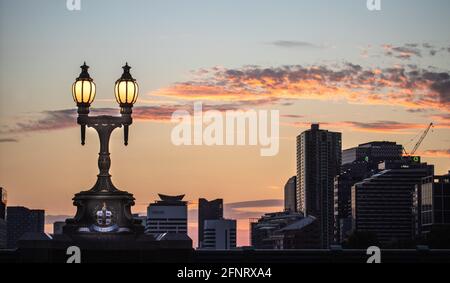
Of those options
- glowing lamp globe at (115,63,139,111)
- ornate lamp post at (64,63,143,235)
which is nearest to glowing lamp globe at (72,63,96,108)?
ornate lamp post at (64,63,143,235)

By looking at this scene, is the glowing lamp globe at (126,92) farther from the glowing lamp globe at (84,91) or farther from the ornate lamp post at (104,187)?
the glowing lamp globe at (84,91)

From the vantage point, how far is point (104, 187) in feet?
110

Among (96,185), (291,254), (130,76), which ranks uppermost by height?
(130,76)

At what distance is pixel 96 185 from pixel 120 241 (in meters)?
1.75

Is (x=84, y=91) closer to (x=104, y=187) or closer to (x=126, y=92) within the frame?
(x=126, y=92)

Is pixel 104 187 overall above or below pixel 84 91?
below

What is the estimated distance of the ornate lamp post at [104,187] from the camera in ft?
108

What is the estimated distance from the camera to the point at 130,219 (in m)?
33.3

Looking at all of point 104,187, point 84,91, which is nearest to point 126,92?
point 84,91

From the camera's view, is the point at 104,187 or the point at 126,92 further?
the point at 126,92

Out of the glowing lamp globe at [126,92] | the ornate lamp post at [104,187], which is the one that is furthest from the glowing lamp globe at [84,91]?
the glowing lamp globe at [126,92]
